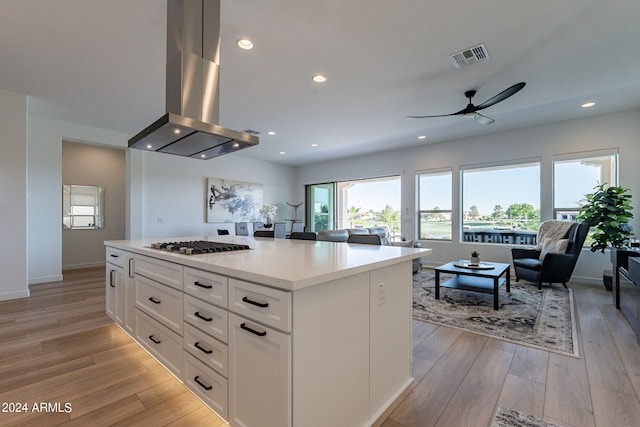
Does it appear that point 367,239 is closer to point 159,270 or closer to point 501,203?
point 159,270

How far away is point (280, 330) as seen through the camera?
109 cm

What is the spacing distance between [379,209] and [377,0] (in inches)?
258

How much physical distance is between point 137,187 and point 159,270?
4.61 meters

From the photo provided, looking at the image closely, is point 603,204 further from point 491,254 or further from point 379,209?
point 379,209

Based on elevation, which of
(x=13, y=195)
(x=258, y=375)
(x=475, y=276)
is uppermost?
(x=13, y=195)

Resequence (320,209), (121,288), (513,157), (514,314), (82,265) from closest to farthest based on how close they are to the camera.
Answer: (121,288)
(514,314)
(513,157)
(82,265)
(320,209)

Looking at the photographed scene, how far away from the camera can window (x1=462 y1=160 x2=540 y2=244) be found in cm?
535

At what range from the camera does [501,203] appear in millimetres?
5719

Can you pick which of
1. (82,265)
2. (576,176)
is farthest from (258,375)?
(82,265)

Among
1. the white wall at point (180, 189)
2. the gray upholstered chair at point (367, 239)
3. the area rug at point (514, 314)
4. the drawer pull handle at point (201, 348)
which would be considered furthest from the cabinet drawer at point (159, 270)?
the white wall at point (180, 189)

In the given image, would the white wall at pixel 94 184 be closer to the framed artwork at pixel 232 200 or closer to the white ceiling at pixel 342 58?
the white ceiling at pixel 342 58

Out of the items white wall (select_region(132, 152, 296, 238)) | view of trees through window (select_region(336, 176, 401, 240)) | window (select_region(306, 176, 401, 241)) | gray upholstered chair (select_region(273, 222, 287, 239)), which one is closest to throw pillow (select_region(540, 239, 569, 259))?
view of trees through window (select_region(336, 176, 401, 240))

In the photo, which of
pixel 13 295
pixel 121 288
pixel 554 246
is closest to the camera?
pixel 121 288

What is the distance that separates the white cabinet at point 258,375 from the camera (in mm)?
1087
